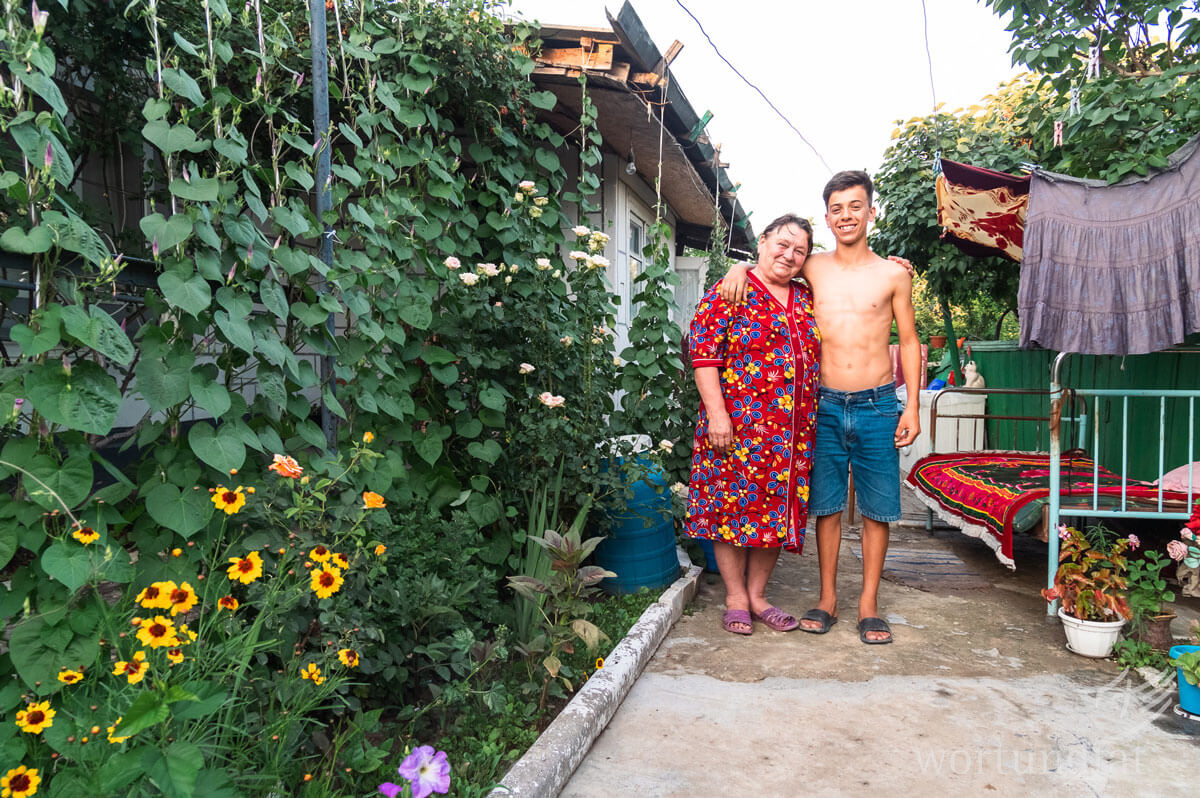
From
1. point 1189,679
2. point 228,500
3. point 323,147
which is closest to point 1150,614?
point 1189,679

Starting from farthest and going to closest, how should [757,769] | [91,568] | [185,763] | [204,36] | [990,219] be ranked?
1. [990,219]
2. [204,36]
3. [757,769]
4. [91,568]
5. [185,763]

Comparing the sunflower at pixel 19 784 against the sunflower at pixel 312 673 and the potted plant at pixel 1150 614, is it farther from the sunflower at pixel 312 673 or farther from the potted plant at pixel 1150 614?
the potted plant at pixel 1150 614

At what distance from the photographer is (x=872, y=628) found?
10.7 ft

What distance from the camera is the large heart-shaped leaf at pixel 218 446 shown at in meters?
1.85

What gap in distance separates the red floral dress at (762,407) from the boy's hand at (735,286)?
0.02 meters

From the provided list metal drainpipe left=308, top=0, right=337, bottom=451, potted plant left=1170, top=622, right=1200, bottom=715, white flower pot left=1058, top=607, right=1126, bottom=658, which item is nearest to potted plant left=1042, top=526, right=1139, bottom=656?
white flower pot left=1058, top=607, right=1126, bottom=658

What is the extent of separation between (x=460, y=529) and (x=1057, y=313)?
2.94 metres

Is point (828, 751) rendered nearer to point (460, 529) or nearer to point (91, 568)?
point (460, 529)

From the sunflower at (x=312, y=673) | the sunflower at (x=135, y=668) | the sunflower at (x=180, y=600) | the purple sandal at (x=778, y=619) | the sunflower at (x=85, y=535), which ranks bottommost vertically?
the purple sandal at (x=778, y=619)

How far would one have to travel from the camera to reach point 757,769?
2.16 metres

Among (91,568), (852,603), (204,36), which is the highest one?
(204,36)

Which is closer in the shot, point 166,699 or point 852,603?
point 166,699

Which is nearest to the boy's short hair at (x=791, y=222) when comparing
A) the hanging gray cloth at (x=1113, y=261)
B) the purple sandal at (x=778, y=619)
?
the hanging gray cloth at (x=1113, y=261)

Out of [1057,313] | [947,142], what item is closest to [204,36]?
[1057,313]
